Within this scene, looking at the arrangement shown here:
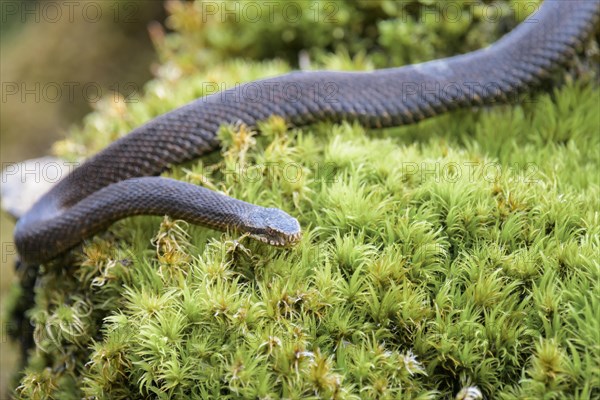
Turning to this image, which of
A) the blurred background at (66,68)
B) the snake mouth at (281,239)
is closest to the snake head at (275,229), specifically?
the snake mouth at (281,239)

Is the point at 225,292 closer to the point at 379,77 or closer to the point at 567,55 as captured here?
the point at 379,77

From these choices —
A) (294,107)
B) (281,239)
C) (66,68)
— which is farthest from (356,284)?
(66,68)

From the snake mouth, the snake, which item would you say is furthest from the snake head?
the snake

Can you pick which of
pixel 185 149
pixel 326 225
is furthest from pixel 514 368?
pixel 185 149

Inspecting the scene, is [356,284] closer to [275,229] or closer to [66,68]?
[275,229]

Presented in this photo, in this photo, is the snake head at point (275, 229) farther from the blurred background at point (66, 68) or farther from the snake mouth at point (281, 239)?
the blurred background at point (66, 68)
